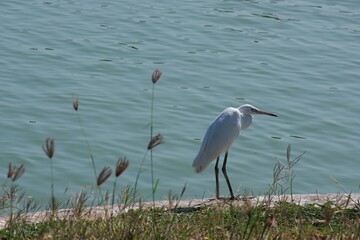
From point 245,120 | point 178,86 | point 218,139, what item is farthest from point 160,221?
point 178,86

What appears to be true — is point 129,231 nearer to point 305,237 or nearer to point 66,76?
point 305,237

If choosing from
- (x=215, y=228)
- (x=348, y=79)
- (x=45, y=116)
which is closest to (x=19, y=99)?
(x=45, y=116)

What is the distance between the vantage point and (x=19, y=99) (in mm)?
12062

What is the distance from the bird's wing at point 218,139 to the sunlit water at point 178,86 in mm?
959

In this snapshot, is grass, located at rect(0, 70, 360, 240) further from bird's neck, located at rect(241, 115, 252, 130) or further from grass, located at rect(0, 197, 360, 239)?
bird's neck, located at rect(241, 115, 252, 130)

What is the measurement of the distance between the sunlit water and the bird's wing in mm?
959

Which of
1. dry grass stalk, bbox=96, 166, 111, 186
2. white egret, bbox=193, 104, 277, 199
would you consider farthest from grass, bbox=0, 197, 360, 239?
white egret, bbox=193, 104, 277, 199

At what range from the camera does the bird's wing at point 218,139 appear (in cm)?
835

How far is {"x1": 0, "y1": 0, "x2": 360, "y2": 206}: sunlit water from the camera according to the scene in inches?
410

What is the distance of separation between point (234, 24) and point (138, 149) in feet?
20.2

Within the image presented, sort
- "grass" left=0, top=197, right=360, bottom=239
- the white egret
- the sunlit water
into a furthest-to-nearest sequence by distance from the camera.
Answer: the sunlit water
the white egret
"grass" left=0, top=197, right=360, bottom=239

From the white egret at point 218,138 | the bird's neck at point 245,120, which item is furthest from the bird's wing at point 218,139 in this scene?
the bird's neck at point 245,120

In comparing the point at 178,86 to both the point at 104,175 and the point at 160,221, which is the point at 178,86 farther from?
the point at 104,175

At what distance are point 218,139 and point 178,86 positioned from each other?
15.4ft
